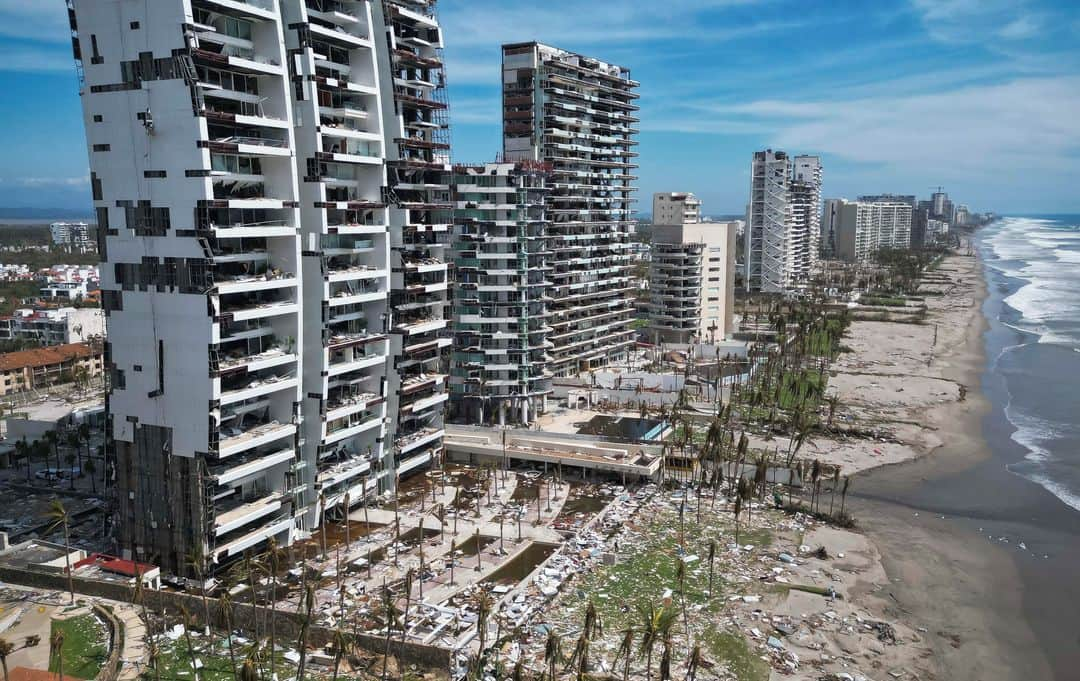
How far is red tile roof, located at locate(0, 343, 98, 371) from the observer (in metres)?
84.9

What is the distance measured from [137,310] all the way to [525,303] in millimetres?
31920

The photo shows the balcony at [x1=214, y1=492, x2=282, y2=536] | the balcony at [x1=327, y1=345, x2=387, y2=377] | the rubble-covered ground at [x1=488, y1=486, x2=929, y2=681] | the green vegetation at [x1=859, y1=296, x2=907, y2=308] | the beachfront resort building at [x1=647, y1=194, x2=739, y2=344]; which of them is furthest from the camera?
the green vegetation at [x1=859, y1=296, x2=907, y2=308]

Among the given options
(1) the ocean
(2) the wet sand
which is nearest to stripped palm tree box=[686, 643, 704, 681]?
(2) the wet sand

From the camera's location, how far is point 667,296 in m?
101

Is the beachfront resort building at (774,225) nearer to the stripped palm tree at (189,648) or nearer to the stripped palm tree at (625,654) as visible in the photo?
the stripped palm tree at (625,654)

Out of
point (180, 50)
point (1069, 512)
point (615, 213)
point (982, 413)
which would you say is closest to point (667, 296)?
point (615, 213)

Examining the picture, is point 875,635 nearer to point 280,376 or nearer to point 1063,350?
point 280,376

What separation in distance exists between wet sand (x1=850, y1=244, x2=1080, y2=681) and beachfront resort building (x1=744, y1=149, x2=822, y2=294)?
8726 centimetres

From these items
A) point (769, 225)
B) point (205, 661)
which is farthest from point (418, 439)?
point (769, 225)

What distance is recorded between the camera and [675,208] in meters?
102

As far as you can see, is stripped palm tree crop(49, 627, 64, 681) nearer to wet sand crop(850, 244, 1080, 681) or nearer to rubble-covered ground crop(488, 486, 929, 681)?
rubble-covered ground crop(488, 486, 929, 681)

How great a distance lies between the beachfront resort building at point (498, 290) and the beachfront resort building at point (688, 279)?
123 ft

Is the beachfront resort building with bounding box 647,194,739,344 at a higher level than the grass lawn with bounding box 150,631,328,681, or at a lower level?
higher

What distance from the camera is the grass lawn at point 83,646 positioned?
2983cm
